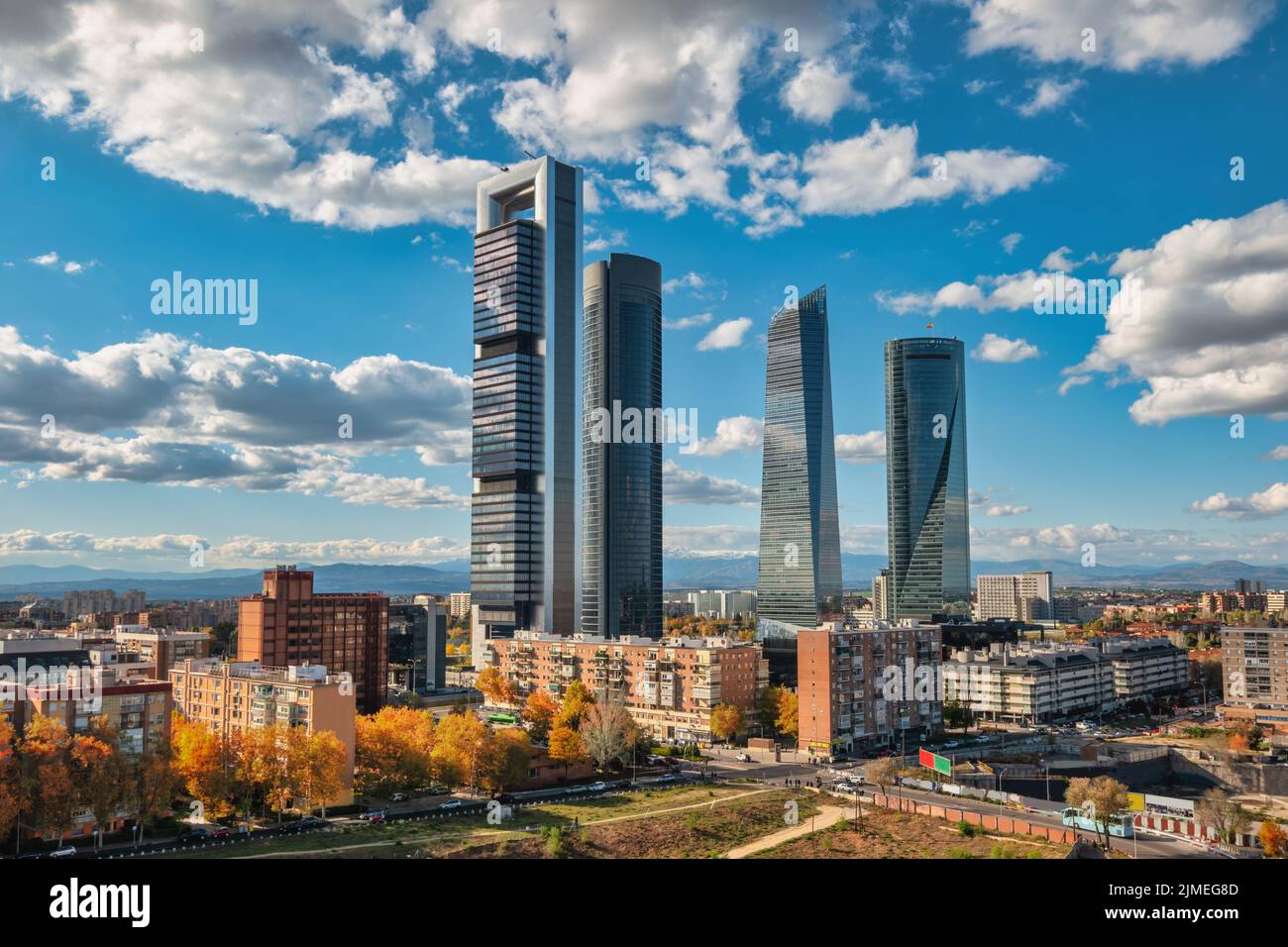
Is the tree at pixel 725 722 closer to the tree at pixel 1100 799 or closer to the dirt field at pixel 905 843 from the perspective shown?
the dirt field at pixel 905 843

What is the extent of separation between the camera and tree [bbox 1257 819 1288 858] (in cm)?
3494

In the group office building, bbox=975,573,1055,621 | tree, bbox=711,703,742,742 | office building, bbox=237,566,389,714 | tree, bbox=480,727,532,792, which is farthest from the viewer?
office building, bbox=975,573,1055,621

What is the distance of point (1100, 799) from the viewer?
35469mm

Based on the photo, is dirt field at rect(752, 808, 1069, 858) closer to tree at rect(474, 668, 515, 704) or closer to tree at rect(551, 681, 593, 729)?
tree at rect(551, 681, 593, 729)

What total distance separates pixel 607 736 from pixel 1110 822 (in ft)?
71.2

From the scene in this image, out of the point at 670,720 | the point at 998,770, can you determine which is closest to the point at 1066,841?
the point at 998,770

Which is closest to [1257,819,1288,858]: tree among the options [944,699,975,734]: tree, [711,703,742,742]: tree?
[711,703,742,742]: tree

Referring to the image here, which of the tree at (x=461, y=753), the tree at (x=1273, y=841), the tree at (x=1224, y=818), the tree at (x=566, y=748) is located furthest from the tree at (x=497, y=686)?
the tree at (x=1273, y=841)

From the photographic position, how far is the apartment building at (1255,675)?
66.1 meters

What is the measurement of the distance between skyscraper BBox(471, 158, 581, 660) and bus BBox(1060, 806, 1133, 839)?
56477 millimetres

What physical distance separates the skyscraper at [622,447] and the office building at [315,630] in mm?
46609

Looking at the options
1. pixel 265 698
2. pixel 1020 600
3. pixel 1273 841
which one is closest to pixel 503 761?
pixel 265 698

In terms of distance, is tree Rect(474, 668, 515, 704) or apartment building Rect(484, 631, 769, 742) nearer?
apartment building Rect(484, 631, 769, 742)
